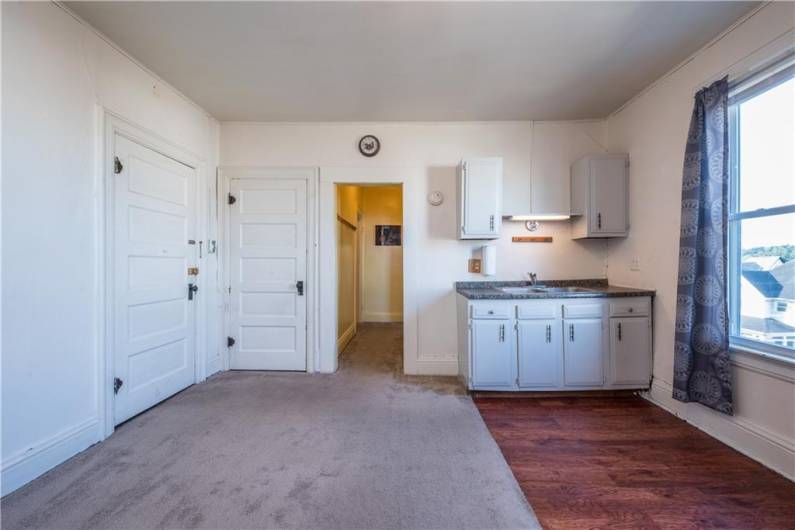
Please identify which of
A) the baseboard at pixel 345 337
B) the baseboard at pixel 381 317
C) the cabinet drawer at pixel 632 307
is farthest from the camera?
the baseboard at pixel 381 317

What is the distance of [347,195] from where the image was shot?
174 inches

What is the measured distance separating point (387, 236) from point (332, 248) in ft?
9.45

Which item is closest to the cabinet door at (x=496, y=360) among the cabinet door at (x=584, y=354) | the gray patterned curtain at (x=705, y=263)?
the cabinet door at (x=584, y=354)

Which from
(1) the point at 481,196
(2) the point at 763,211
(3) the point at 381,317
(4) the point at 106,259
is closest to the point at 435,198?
(1) the point at 481,196

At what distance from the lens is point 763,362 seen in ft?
5.87

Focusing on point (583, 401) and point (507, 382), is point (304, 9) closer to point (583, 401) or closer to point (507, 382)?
point (507, 382)

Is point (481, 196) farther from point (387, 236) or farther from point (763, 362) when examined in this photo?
point (387, 236)

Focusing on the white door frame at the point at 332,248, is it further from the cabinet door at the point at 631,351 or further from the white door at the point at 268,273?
the cabinet door at the point at 631,351

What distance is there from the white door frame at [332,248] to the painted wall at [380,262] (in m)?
2.79

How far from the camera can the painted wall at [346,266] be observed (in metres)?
3.96

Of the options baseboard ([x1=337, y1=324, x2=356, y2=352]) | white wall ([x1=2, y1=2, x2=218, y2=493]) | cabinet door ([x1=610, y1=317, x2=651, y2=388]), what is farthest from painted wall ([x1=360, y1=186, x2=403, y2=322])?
white wall ([x1=2, y1=2, x2=218, y2=493])

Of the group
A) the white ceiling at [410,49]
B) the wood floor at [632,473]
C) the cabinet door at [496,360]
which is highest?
the white ceiling at [410,49]

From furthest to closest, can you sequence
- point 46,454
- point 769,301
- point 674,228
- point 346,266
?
1. point 346,266
2. point 674,228
3. point 769,301
4. point 46,454

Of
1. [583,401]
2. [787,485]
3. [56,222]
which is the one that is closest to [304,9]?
[56,222]
